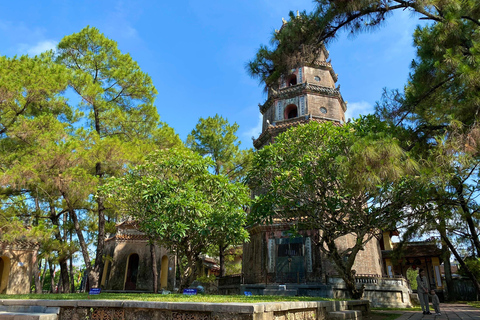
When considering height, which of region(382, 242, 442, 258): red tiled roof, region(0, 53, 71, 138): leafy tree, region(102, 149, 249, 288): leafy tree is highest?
region(0, 53, 71, 138): leafy tree

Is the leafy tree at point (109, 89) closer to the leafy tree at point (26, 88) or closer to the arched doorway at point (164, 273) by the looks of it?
the leafy tree at point (26, 88)

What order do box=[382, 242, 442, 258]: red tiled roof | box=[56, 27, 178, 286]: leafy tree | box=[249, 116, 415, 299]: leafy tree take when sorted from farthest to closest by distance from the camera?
1. box=[382, 242, 442, 258]: red tiled roof
2. box=[56, 27, 178, 286]: leafy tree
3. box=[249, 116, 415, 299]: leafy tree

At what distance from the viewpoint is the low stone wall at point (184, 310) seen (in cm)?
573

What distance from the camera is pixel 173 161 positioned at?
14.4m

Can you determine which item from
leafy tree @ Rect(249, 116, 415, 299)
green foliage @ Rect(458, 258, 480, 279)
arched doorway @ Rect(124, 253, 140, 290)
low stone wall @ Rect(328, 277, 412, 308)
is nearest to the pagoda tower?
low stone wall @ Rect(328, 277, 412, 308)

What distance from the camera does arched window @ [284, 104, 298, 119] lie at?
24850 millimetres

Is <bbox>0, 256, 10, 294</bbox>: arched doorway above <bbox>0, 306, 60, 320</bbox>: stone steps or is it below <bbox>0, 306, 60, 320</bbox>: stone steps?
above

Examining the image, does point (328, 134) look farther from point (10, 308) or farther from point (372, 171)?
point (10, 308)

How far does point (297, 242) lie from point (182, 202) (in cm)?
948

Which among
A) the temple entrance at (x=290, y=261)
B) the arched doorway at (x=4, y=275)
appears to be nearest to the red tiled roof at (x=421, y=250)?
the temple entrance at (x=290, y=261)

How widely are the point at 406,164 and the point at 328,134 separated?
655 centimetres

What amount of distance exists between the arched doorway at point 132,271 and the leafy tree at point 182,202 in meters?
15.1

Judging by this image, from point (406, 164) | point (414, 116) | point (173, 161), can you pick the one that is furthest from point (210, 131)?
point (406, 164)

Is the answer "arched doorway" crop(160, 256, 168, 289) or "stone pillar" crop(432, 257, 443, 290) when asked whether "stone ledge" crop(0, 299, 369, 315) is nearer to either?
"arched doorway" crop(160, 256, 168, 289)
